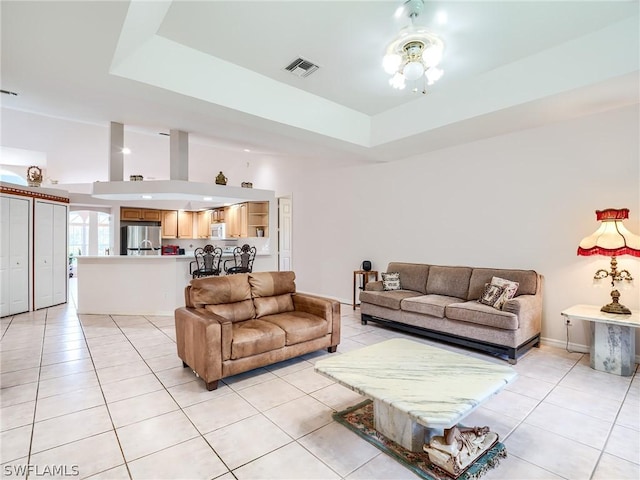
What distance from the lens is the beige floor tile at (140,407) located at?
2.35 metres

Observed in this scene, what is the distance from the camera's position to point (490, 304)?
12.4 ft

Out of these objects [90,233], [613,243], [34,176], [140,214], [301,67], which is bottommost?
[613,243]

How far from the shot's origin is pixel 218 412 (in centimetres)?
244

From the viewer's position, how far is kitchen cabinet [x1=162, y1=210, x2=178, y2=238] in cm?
944

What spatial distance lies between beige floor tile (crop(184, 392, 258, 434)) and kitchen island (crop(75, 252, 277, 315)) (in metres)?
3.36

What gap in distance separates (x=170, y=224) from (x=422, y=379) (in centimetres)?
914

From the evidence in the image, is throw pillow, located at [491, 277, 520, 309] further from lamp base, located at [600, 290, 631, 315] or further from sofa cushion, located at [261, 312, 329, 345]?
sofa cushion, located at [261, 312, 329, 345]

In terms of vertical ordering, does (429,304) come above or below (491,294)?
below

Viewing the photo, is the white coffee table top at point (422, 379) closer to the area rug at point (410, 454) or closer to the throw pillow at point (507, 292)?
the area rug at point (410, 454)

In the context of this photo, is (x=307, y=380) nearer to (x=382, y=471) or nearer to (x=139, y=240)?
(x=382, y=471)

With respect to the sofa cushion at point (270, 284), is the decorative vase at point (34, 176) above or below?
above

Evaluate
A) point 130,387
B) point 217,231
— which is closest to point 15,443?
point 130,387

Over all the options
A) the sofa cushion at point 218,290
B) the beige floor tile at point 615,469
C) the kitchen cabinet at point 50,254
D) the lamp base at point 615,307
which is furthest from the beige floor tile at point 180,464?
the kitchen cabinet at point 50,254

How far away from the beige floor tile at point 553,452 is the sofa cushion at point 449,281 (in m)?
2.18
